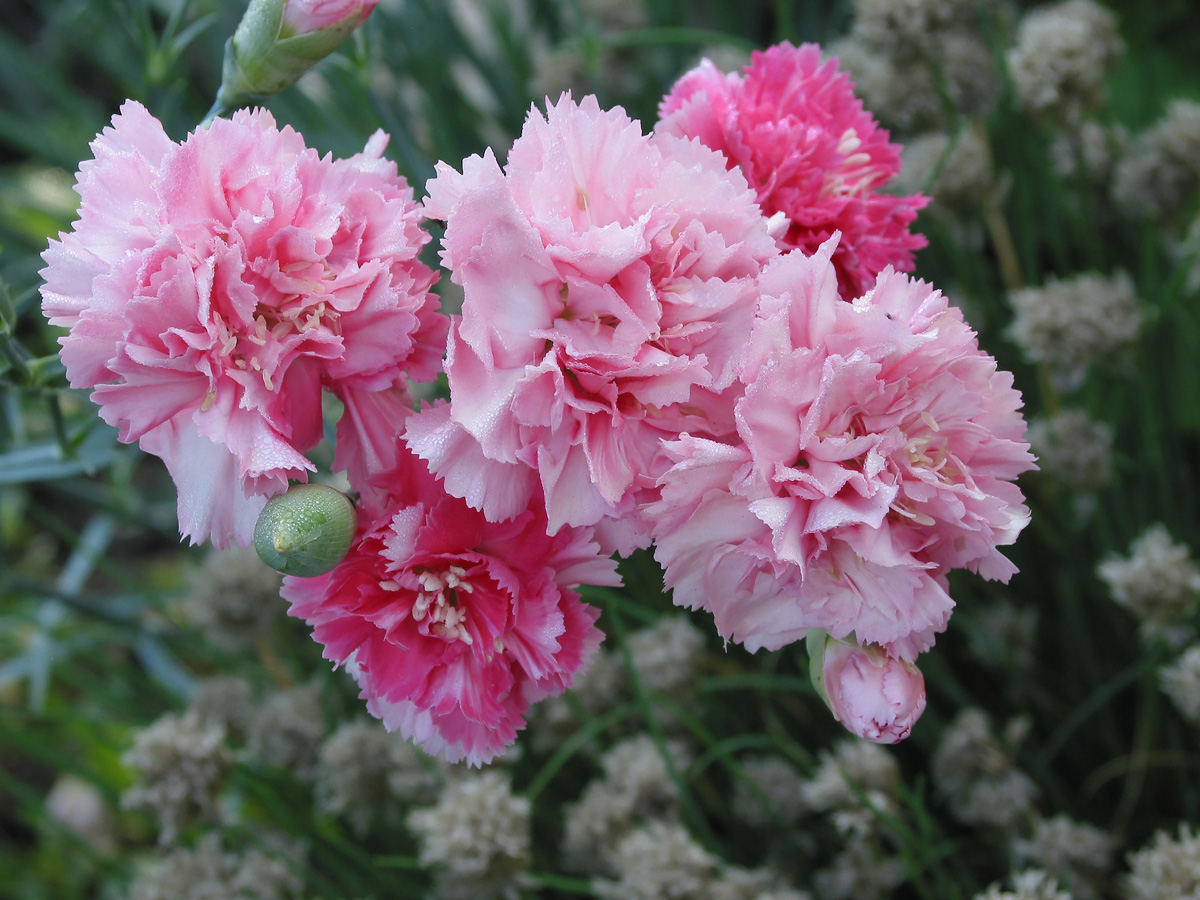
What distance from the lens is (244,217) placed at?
0.42 meters

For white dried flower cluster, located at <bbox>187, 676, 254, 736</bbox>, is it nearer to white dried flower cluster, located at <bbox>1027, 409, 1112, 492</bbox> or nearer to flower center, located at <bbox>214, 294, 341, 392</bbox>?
flower center, located at <bbox>214, 294, 341, 392</bbox>

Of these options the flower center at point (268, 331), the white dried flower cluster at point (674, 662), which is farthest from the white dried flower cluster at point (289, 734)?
the flower center at point (268, 331)

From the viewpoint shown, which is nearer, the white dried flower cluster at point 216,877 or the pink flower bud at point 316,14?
the pink flower bud at point 316,14

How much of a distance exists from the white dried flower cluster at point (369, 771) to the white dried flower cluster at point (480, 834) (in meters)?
0.10

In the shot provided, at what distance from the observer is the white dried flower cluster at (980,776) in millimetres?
750

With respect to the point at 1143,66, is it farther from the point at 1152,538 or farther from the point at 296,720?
the point at 296,720

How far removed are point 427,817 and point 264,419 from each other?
381 mm

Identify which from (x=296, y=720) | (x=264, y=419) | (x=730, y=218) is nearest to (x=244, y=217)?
(x=264, y=419)

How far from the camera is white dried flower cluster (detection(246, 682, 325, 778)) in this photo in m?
0.88

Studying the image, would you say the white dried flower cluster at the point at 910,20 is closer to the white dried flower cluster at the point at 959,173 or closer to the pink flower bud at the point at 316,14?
the white dried flower cluster at the point at 959,173

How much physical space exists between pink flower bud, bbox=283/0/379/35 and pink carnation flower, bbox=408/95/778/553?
14 cm

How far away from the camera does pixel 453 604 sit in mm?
460

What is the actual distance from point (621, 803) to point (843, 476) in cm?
43

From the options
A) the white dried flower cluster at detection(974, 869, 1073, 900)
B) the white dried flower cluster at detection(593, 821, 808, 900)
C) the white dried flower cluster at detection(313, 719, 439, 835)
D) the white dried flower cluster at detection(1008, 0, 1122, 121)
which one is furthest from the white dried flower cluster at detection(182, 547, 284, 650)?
the white dried flower cluster at detection(1008, 0, 1122, 121)
